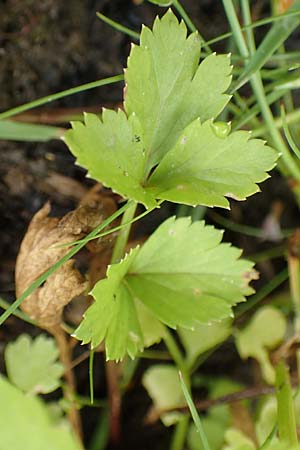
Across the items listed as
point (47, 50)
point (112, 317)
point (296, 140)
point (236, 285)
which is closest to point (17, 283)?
point (112, 317)

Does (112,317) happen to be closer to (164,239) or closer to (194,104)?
(164,239)

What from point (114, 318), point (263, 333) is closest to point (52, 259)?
point (114, 318)

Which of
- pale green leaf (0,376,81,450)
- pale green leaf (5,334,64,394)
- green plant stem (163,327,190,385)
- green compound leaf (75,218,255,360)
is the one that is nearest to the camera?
pale green leaf (0,376,81,450)

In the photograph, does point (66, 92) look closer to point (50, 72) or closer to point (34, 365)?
point (50, 72)

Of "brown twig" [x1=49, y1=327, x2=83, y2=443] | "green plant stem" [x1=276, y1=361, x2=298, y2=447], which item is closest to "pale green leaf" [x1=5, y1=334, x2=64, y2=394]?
"brown twig" [x1=49, y1=327, x2=83, y2=443]

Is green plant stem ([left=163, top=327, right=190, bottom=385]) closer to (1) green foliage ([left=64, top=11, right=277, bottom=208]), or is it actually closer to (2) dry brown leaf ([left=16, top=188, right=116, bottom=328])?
(2) dry brown leaf ([left=16, top=188, right=116, bottom=328])
